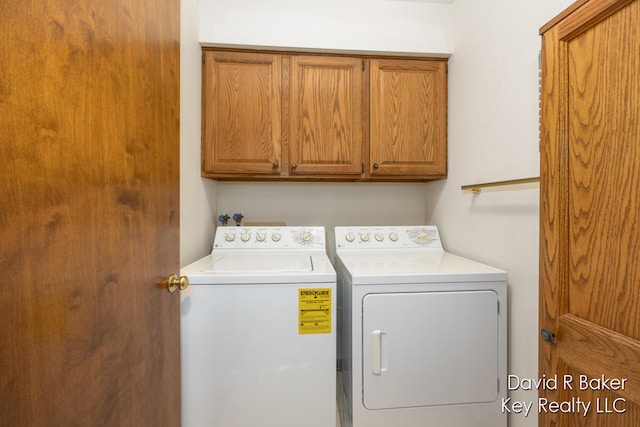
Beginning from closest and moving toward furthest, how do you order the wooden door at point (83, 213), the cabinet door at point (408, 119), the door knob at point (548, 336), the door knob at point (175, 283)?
the wooden door at point (83, 213) → the door knob at point (548, 336) → the door knob at point (175, 283) → the cabinet door at point (408, 119)

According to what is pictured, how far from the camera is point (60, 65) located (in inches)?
21.6

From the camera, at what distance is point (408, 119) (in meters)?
1.76

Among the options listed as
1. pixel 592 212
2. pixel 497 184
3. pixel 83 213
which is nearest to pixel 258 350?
pixel 83 213

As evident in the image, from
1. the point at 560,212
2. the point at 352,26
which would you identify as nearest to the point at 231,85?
the point at 352,26

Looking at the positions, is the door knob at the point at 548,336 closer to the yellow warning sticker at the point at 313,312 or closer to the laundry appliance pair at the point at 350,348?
the laundry appliance pair at the point at 350,348

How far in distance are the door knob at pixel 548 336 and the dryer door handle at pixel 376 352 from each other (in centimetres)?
58

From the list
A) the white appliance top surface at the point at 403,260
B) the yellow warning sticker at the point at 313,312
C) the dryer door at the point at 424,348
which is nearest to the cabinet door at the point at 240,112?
the white appliance top surface at the point at 403,260

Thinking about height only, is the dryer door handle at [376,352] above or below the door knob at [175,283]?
below

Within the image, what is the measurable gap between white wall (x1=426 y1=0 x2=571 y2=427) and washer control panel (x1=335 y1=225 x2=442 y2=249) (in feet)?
0.60

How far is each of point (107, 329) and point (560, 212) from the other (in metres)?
1.23

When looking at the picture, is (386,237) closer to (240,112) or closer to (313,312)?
(313,312)

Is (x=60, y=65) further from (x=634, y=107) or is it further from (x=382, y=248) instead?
(x=382, y=248)

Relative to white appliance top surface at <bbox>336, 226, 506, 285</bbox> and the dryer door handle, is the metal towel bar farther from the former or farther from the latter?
the dryer door handle

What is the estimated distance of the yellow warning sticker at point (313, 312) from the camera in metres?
1.17
